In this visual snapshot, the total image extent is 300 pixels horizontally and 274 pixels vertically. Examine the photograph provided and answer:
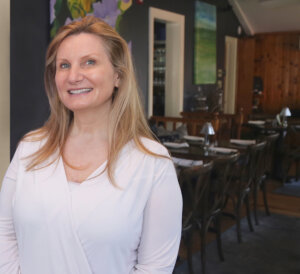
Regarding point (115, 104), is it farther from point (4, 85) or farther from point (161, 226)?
point (4, 85)

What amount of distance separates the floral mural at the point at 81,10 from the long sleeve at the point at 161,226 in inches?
75.8

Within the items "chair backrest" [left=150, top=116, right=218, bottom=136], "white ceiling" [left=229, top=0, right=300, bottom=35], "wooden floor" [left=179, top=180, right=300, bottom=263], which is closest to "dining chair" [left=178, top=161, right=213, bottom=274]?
"wooden floor" [left=179, top=180, right=300, bottom=263]

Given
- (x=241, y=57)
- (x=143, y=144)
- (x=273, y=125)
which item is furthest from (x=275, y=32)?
(x=143, y=144)

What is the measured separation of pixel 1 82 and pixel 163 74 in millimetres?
5320

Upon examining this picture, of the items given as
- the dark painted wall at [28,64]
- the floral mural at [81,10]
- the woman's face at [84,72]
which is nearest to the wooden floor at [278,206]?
the dark painted wall at [28,64]

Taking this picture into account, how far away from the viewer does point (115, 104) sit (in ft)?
4.54

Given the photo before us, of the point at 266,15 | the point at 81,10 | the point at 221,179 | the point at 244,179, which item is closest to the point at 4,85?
the point at 81,10

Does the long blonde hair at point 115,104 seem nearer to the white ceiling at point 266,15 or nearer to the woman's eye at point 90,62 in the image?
the woman's eye at point 90,62

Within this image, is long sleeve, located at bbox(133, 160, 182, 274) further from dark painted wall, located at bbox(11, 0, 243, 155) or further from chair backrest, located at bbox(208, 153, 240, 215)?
chair backrest, located at bbox(208, 153, 240, 215)

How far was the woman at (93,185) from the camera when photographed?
4.06 feet

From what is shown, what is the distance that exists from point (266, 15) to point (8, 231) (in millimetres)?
Result: 8542

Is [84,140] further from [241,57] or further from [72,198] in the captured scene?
[241,57]

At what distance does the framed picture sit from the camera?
752cm

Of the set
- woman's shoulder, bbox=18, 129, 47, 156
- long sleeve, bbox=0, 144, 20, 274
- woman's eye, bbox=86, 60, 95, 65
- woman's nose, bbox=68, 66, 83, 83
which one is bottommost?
long sleeve, bbox=0, 144, 20, 274
